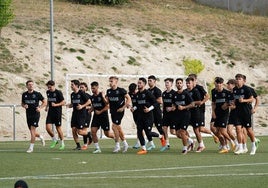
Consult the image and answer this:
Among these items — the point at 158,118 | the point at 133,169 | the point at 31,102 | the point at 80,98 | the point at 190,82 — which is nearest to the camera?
the point at 133,169

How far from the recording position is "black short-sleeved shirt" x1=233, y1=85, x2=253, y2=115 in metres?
25.1

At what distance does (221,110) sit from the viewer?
27.0 meters

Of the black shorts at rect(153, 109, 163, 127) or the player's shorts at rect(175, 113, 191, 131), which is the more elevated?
the player's shorts at rect(175, 113, 191, 131)

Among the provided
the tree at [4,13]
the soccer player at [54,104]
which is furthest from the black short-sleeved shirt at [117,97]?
the tree at [4,13]

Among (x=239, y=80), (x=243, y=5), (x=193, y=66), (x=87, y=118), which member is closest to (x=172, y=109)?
(x=239, y=80)

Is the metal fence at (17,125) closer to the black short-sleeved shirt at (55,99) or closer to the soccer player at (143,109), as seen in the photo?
the black short-sleeved shirt at (55,99)

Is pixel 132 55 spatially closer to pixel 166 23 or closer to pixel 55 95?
pixel 166 23

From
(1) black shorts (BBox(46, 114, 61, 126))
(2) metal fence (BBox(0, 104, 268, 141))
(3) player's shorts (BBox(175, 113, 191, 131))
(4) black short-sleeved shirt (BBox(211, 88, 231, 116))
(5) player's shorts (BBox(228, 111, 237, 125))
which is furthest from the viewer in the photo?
(2) metal fence (BBox(0, 104, 268, 141))

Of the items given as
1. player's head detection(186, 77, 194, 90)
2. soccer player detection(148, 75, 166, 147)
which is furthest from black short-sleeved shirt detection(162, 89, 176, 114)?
player's head detection(186, 77, 194, 90)

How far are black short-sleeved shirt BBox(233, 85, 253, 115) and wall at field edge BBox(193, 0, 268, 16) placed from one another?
46.4 m

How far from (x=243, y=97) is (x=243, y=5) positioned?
1869 inches

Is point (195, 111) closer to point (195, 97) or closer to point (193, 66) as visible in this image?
point (195, 97)

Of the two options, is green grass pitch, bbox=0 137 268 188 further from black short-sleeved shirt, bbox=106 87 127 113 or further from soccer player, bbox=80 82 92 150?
soccer player, bbox=80 82 92 150

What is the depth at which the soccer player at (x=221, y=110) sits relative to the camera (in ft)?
87.7
